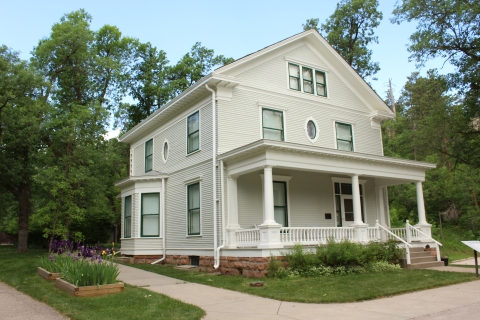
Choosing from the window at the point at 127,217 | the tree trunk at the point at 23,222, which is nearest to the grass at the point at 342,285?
the window at the point at 127,217

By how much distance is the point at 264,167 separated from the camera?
12867mm

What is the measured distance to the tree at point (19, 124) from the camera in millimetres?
20625

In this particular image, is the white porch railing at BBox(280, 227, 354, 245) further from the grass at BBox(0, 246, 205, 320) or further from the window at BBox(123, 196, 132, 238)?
the window at BBox(123, 196, 132, 238)

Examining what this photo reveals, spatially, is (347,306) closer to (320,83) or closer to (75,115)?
(320,83)

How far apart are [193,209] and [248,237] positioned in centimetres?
327

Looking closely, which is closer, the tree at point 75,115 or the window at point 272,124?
the window at point 272,124

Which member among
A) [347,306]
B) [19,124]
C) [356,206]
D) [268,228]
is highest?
[19,124]

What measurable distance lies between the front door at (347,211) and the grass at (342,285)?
506 centimetres

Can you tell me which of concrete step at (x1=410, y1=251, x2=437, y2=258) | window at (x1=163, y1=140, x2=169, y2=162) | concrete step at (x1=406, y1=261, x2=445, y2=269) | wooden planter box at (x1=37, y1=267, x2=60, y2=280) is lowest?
concrete step at (x1=406, y1=261, x2=445, y2=269)

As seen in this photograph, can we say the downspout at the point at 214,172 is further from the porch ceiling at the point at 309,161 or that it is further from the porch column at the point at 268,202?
the porch column at the point at 268,202

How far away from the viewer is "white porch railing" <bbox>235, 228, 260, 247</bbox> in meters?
13.1

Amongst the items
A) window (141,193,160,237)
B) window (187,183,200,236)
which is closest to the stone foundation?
window (187,183,200,236)

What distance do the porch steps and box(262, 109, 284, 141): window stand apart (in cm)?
609

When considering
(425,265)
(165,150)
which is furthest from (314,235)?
(165,150)
